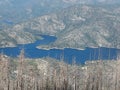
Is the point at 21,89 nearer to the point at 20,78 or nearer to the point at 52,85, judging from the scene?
the point at 20,78

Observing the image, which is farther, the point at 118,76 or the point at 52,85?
the point at 118,76

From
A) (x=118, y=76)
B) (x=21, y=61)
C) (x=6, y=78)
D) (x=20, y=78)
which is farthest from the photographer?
(x=118, y=76)

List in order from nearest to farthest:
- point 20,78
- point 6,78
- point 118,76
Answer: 1. point 20,78
2. point 6,78
3. point 118,76

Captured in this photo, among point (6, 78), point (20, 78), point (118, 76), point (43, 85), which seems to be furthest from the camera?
point (118, 76)

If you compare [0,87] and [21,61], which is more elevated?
[21,61]

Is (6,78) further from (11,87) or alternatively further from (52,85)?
(52,85)

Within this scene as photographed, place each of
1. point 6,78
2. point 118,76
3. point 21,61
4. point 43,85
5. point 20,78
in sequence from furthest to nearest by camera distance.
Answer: point 118,76, point 43,85, point 6,78, point 20,78, point 21,61

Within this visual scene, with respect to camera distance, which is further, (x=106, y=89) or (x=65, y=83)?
(x=106, y=89)

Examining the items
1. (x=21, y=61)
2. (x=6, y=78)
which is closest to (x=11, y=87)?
(x=6, y=78)

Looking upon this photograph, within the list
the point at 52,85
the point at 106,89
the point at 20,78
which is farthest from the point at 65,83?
the point at 106,89
